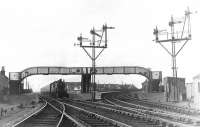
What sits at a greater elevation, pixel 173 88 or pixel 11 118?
pixel 173 88

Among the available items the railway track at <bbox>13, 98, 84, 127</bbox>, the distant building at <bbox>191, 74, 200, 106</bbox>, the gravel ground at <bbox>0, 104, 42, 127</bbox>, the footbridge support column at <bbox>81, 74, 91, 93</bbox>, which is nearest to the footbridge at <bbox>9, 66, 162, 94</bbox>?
the footbridge support column at <bbox>81, 74, 91, 93</bbox>

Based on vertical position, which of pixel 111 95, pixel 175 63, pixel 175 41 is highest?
pixel 175 41

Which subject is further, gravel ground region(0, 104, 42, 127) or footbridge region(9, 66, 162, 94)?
footbridge region(9, 66, 162, 94)

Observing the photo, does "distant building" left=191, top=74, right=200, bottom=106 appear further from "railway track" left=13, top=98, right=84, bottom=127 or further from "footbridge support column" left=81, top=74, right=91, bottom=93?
"footbridge support column" left=81, top=74, right=91, bottom=93

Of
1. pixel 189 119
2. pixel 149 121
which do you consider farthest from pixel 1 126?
pixel 189 119

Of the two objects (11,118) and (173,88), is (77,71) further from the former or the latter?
(11,118)

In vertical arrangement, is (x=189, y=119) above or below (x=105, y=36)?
below

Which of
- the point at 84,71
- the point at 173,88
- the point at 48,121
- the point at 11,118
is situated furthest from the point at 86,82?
the point at 48,121

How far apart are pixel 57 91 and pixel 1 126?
34753 mm

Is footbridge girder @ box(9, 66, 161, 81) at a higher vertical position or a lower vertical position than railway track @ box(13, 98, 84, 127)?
higher

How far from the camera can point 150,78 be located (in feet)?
177

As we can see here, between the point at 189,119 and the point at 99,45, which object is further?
the point at 99,45

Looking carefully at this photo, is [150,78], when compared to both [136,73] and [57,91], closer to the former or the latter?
[136,73]

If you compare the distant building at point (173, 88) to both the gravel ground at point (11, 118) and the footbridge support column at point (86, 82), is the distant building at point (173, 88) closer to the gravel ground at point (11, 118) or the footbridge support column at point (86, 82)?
Result: the gravel ground at point (11, 118)
